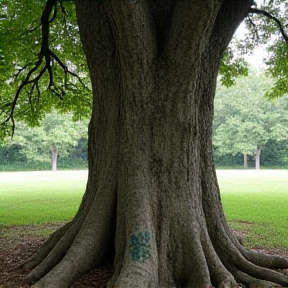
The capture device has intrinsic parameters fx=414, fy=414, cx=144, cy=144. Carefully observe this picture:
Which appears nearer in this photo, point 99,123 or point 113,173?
point 113,173

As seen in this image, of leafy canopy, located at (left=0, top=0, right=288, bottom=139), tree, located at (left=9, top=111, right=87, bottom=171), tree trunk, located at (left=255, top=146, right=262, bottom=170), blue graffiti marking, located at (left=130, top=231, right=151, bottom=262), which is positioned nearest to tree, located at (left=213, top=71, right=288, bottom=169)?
tree trunk, located at (left=255, top=146, right=262, bottom=170)

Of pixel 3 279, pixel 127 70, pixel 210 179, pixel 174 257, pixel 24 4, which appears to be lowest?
pixel 3 279

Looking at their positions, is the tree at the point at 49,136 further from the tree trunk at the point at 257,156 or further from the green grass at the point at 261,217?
the green grass at the point at 261,217

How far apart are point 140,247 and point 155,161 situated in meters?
1.09

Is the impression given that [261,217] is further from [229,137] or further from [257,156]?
[257,156]

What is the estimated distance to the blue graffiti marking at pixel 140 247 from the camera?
15.9 feet

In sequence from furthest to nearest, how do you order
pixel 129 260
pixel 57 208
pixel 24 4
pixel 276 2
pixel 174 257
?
1. pixel 57 208
2. pixel 276 2
3. pixel 24 4
4. pixel 174 257
5. pixel 129 260

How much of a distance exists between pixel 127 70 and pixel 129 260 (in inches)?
91.4

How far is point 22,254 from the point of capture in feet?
23.5

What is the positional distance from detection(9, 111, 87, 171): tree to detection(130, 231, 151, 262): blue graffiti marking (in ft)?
153

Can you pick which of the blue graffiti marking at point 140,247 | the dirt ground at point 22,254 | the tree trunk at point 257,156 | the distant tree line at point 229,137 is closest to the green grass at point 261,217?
the dirt ground at point 22,254

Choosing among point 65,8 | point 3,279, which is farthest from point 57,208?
point 3,279

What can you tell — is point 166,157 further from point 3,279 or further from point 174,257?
point 3,279

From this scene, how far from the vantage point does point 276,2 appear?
11.1 meters
